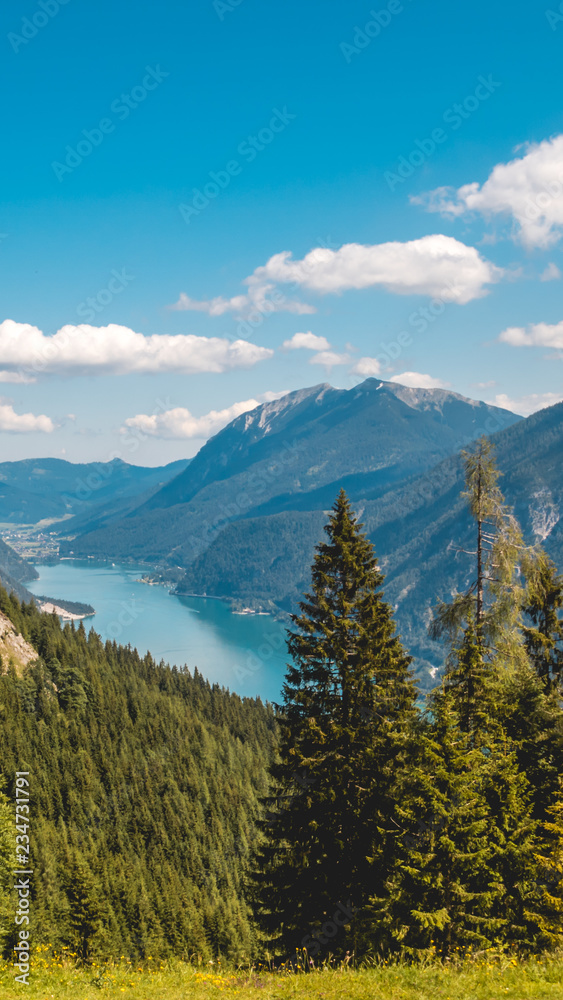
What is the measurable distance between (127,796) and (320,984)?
95.8 m

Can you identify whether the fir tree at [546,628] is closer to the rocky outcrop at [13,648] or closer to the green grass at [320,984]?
the green grass at [320,984]

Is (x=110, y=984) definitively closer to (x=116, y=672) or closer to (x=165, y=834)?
(x=165, y=834)

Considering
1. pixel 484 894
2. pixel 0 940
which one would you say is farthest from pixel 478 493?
pixel 0 940

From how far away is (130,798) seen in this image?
99188 mm

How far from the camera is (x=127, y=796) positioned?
9919 centimetres

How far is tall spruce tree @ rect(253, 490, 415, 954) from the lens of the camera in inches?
767

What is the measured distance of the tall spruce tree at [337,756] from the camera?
767 inches

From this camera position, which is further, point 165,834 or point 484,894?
point 165,834

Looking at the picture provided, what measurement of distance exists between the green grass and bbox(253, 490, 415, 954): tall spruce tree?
3.76 metres

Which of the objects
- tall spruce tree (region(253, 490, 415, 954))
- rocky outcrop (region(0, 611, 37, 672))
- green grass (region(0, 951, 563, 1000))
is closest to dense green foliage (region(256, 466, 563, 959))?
tall spruce tree (region(253, 490, 415, 954))

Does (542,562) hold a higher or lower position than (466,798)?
higher

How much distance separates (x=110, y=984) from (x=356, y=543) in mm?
13819

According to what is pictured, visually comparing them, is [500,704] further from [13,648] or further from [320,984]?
[13,648]

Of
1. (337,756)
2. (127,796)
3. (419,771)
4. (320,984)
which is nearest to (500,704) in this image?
(419,771)
